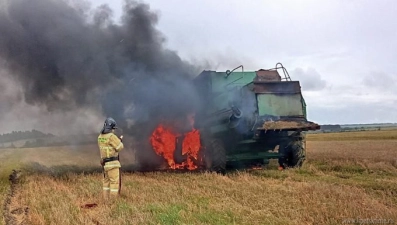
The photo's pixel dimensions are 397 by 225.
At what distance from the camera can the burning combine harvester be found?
11.3 metres

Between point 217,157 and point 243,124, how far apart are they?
1385 mm

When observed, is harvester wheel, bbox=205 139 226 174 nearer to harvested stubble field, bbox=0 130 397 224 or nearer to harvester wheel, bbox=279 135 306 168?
harvested stubble field, bbox=0 130 397 224

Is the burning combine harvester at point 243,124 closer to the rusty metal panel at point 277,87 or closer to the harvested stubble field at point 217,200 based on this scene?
the rusty metal panel at point 277,87

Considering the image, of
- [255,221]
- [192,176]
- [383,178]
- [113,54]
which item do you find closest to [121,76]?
[113,54]

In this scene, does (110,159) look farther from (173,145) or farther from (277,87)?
(173,145)

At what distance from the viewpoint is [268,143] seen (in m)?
12.2

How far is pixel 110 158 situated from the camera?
27.1 feet

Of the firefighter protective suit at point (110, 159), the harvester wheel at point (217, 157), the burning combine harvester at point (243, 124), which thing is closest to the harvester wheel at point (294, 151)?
the burning combine harvester at point (243, 124)

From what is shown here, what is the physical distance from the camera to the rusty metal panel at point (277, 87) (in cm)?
1143

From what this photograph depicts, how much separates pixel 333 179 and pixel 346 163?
3603 millimetres

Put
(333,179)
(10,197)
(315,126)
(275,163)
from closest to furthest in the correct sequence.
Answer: (10,197), (333,179), (315,126), (275,163)

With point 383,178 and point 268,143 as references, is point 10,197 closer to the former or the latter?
point 268,143

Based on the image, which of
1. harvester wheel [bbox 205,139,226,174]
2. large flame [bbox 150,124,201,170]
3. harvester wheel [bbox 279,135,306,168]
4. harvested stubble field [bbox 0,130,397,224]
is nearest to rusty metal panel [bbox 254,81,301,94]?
harvester wheel [bbox 279,135,306,168]

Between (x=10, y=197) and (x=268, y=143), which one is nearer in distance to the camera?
(x=10, y=197)
